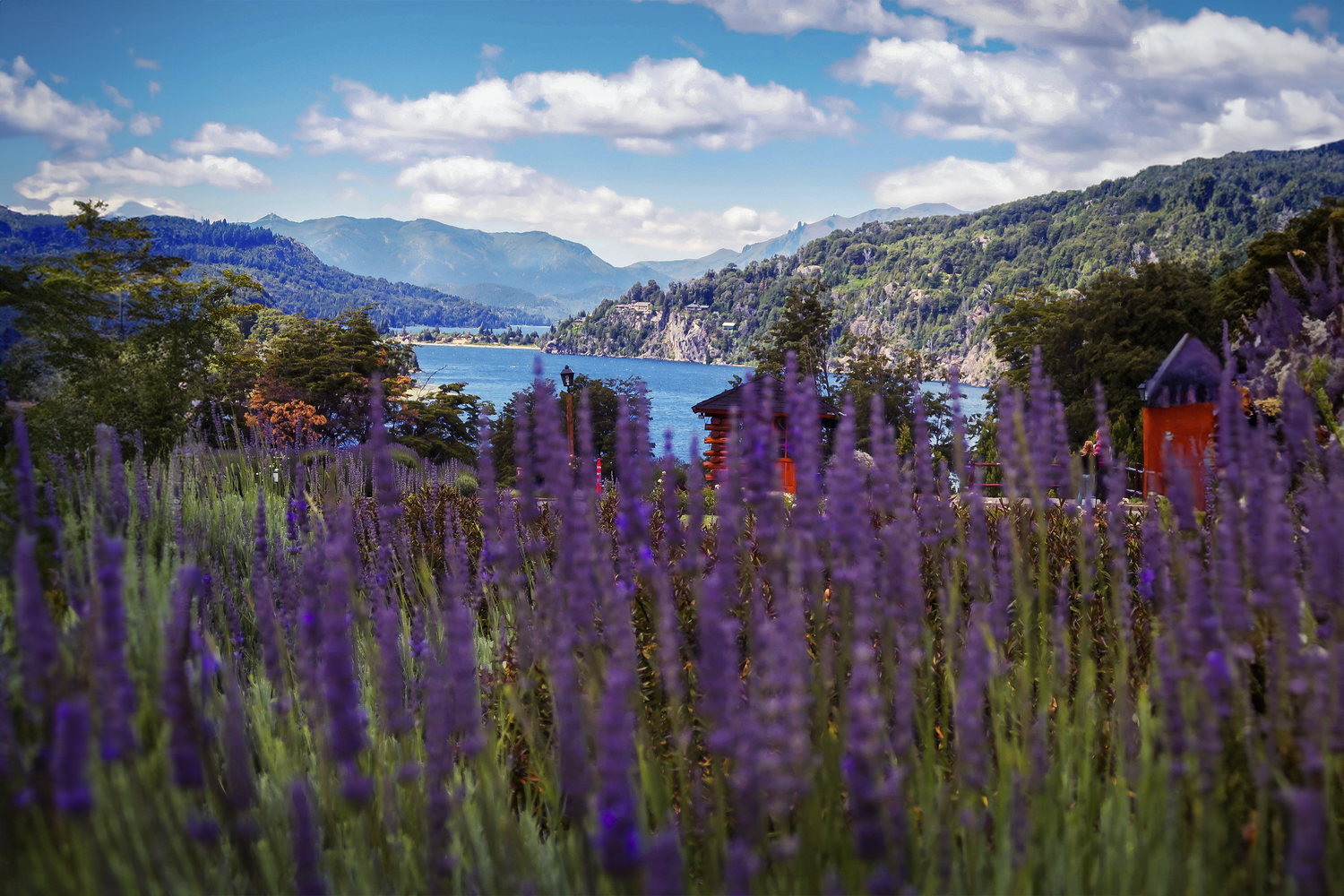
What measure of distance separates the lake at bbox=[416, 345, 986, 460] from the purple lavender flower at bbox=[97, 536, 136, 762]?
5934cm

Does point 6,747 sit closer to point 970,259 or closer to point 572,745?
point 572,745

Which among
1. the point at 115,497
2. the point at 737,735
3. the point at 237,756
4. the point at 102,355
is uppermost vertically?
the point at 102,355

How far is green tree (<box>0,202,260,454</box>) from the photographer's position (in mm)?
6723

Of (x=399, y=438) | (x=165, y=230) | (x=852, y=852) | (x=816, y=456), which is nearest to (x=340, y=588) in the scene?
(x=816, y=456)

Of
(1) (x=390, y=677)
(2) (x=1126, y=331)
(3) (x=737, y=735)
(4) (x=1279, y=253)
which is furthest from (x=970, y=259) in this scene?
(3) (x=737, y=735)

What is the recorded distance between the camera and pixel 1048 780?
1.67 metres

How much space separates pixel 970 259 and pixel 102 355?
6751 inches

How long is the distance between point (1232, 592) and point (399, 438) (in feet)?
94.0

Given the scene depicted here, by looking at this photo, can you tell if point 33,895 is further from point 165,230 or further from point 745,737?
point 165,230

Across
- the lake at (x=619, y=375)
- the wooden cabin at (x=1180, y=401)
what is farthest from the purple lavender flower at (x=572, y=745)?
the lake at (x=619, y=375)

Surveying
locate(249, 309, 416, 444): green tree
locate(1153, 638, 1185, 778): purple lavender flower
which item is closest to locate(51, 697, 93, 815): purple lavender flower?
locate(1153, 638, 1185, 778): purple lavender flower

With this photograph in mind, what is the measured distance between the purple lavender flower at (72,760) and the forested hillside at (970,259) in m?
120

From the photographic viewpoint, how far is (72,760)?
3.24 ft

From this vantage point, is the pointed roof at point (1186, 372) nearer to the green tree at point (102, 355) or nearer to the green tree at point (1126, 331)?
the green tree at point (102, 355)
